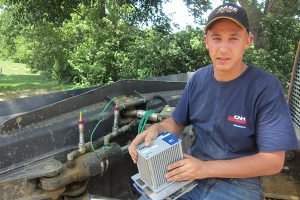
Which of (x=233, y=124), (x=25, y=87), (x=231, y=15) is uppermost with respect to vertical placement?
(x=231, y=15)

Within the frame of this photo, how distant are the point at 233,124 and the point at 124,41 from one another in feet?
30.2

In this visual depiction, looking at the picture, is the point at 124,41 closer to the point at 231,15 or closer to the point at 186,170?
the point at 231,15

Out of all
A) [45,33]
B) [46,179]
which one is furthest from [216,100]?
[45,33]

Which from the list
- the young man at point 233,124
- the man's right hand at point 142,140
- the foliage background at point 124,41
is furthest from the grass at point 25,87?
the young man at point 233,124

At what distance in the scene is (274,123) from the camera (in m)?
1.66

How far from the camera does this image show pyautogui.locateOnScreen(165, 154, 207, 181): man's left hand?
1.68 meters

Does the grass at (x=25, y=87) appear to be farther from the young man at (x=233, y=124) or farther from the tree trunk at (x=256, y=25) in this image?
the young man at (x=233, y=124)

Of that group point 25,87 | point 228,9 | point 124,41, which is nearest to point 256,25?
point 124,41

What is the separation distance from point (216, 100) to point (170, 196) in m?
0.55

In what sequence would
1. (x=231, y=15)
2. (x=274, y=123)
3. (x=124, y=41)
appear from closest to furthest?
(x=274, y=123) < (x=231, y=15) < (x=124, y=41)

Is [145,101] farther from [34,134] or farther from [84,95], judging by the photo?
[34,134]

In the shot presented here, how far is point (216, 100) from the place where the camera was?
1.90 m

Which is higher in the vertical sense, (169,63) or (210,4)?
(210,4)

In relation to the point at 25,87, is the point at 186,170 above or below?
above
